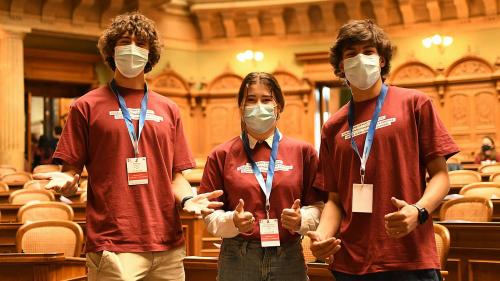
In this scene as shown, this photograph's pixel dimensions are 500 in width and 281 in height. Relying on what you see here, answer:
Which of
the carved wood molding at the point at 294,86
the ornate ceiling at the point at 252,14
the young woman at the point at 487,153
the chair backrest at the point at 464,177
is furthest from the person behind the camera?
the carved wood molding at the point at 294,86

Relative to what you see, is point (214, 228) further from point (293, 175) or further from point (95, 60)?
point (95, 60)

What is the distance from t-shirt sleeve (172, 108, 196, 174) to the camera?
310 centimetres

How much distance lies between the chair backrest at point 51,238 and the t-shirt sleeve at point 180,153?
2.57 m

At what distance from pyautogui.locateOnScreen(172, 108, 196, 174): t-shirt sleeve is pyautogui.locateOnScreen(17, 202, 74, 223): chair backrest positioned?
12.2 feet

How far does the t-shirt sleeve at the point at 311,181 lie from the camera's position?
3125 mm

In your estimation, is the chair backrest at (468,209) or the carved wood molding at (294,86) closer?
the chair backrest at (468,209)

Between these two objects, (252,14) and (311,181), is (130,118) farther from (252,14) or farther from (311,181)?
(252,14)

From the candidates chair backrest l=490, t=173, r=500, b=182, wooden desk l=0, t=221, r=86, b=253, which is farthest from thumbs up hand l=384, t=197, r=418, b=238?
chair backrest l=490, t=173, r=500, b=182

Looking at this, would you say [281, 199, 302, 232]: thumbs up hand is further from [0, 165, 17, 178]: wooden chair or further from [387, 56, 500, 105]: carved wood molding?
[387, 56, 500, 105]: carved wood molding

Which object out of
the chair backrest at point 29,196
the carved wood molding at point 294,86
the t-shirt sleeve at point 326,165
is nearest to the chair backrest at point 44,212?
the chair backrest at point 29,196

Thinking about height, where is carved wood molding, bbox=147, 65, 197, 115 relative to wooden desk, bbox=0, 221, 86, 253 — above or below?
above

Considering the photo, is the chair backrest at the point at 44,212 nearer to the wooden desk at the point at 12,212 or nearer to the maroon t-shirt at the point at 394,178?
the wooden desk at the point at 12,212

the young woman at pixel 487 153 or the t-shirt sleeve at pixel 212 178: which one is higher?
the young woman at pixel 487 153

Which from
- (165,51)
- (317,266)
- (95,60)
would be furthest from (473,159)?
(317,266)
